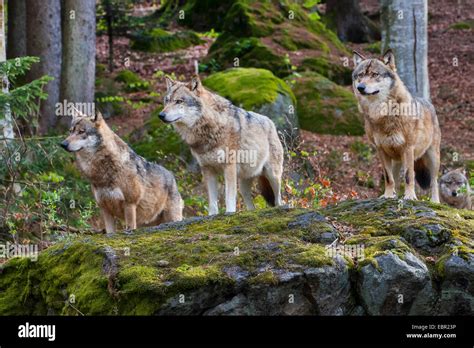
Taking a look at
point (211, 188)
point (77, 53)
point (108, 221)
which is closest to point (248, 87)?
point (77, 53)

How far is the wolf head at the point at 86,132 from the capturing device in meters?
10.0

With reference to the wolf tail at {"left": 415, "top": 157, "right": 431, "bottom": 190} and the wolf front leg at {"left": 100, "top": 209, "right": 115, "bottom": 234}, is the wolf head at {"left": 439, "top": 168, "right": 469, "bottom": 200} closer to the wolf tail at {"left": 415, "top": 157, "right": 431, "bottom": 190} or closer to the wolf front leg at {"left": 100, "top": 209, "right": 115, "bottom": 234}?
the wolf tail at {"left": 415, "top": 157, "right": 431, "bottom": 190}

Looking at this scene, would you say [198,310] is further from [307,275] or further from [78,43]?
[78,43]

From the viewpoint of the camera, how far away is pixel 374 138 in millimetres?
9539

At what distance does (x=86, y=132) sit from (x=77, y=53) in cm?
944

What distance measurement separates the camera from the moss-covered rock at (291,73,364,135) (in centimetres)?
1851

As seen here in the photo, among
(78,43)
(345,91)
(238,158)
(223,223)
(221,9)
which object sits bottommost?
(223,223)

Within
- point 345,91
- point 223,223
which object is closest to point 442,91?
point 345,91

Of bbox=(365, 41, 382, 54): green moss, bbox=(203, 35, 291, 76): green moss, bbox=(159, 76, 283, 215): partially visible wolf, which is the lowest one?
bbox=(159, 76, 283, 215): partially visible wolf

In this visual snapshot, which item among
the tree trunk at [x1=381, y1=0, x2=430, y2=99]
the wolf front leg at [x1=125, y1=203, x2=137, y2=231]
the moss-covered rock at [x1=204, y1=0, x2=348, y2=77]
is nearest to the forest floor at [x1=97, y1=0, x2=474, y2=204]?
the moss-covered rock at [x1=204, y1=0, x2=348, y2=77]

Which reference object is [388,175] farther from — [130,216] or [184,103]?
[130,216]

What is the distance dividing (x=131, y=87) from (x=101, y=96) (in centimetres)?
114

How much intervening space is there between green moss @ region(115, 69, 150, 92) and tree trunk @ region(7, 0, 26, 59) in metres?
3.49

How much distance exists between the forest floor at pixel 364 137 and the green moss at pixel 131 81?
357mm
